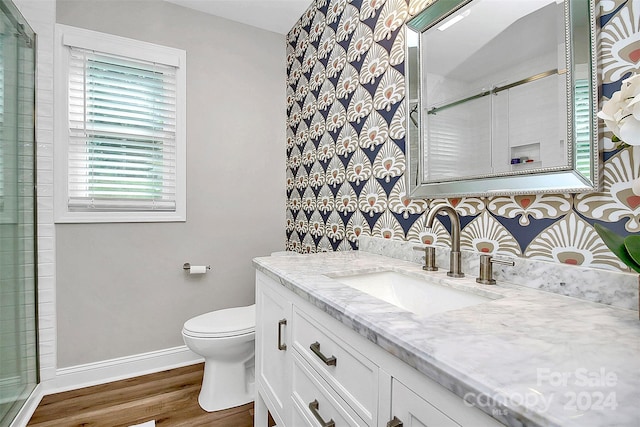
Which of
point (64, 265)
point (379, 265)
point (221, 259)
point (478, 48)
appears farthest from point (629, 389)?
point (64, 265)

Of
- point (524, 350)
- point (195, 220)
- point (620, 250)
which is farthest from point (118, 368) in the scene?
point (620, 250)

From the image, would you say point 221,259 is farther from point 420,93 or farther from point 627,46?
point 627,46

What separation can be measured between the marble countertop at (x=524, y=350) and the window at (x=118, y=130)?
5.69ft

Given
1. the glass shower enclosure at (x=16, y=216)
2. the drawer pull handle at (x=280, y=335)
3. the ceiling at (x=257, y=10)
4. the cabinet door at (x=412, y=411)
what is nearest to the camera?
the cabinet door at (x=412, y=411)

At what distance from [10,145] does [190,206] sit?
980mm

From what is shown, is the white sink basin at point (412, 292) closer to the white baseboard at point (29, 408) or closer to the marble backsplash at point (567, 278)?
the marble backsplash at point (567, 278)

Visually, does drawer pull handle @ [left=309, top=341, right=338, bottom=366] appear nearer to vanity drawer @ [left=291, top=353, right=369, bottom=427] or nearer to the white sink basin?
vanity drawer @ [left=291, top=353, right=369, bottom=427]

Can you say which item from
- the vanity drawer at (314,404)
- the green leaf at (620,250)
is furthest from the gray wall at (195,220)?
the green leaf at (620,250)

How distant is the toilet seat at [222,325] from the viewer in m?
1.69

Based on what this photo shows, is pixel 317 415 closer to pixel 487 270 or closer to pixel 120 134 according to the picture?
pixel 487 270

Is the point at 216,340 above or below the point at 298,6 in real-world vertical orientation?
below

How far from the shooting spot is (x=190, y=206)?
229 centimetres

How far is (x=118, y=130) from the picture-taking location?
2084 millimetres

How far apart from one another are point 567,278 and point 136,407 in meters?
2.13
